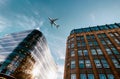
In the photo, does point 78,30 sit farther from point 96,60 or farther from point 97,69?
point 97,69

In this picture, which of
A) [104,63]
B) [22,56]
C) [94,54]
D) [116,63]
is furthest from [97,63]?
[22,56]

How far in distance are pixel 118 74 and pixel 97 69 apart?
4.06 meters

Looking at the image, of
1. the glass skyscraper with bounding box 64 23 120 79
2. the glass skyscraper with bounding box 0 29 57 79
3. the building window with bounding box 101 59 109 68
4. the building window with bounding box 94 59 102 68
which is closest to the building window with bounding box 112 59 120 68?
the glass skyscraper with bounding box 64 23 120 79

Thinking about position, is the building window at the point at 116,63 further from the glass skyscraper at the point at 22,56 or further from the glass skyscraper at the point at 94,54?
the glass skyscraper at the point at 22,56

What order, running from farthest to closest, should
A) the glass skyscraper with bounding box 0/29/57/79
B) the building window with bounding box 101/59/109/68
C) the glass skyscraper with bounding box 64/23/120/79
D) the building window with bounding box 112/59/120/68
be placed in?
the glass skyscraper with bounding box 0/29/57/79 < the building window with bounding box 101/59/109/68 < the building window with bounding box 112/59/120/68 < the glass skyscraper with bounding box 64/23/120/79

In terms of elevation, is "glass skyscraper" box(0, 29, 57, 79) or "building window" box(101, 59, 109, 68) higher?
"glass skyscraper" box(0, 29, 57, 79)

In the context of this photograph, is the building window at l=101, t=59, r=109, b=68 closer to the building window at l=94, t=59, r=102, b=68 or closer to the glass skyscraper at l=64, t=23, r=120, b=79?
the glass skyscraper at l=64, t=23, r=120, b=79

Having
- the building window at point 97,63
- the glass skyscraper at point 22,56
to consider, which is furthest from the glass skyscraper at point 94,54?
the glass skyscraper at point 22,56

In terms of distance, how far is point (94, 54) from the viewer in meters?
29.6

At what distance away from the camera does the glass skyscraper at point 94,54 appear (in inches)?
975

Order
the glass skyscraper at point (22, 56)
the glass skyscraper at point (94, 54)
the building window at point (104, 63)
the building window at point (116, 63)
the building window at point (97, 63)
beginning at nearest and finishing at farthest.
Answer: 1. the glass skyscraper at point (94, 54)
2. the building window at point (116, 63)
3. the building window at point (104, 63)
4. the building window at point (97, 63)
5. the glass skyscraper at point (22, 56)

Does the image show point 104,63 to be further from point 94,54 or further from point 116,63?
point 94,54

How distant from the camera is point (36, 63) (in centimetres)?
5662

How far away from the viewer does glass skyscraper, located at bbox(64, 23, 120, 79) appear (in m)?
24.8
